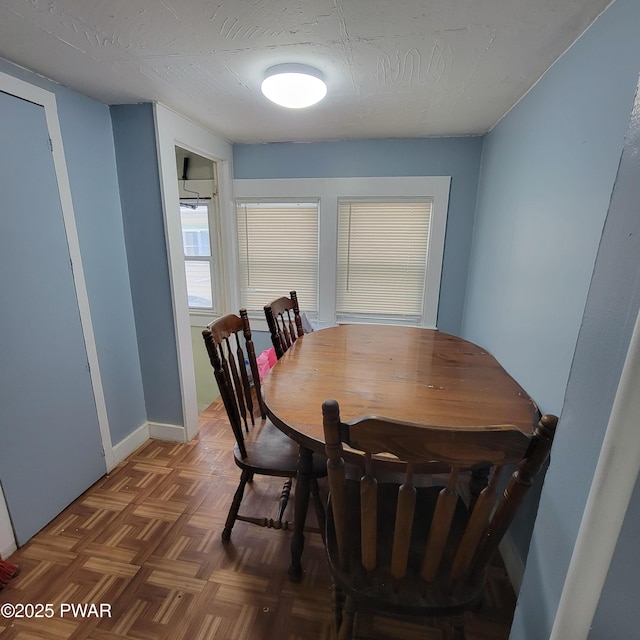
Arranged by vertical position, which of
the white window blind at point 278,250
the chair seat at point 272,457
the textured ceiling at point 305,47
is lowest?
the chair seat at point 272,457

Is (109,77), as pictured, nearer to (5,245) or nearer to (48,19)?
(48,19)

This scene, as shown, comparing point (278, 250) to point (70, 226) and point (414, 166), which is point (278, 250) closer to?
point (414, 166)

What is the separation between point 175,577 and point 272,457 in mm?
649

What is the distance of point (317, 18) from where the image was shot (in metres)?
1.06

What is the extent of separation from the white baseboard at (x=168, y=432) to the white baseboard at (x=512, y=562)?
1990mm

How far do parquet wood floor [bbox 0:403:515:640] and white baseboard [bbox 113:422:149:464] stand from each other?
19cm

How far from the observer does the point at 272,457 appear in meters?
1.37

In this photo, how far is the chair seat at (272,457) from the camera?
131 centimetres

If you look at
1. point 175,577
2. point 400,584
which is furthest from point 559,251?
point 175,577

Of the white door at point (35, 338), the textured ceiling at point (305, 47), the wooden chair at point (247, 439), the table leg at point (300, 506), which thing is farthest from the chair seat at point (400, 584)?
the textured ceiling at point (305, 47)

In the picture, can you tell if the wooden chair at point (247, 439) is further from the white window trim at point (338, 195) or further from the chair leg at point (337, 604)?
the white window trim at point (338, 195)

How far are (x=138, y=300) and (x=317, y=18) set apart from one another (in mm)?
1801

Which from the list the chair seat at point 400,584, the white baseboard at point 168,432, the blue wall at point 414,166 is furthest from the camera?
the blue wall at point 414,166

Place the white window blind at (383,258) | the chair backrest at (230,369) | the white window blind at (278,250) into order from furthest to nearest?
A: 1. the white window blind at (278,250)
2. the white window blind at (383,258)
3. the chair backrest at (230,369)
